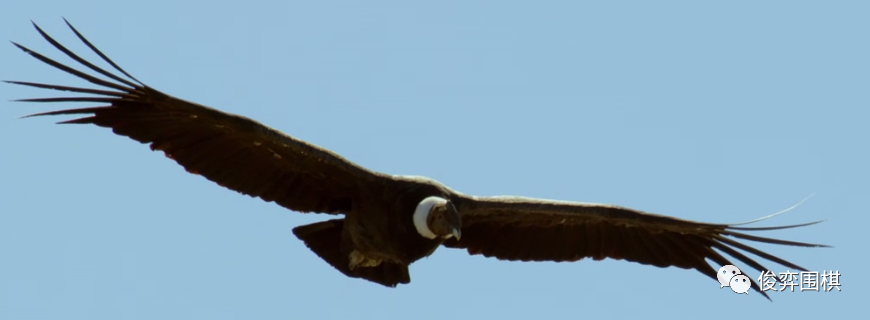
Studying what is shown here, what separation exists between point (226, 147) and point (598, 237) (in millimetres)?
4178

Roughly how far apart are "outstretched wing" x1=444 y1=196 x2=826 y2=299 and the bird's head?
0.94 meters

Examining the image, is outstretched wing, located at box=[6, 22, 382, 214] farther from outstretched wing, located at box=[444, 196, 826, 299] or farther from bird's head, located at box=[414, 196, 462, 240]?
outstretched wing, located at box=[444, 196, 826, 299]

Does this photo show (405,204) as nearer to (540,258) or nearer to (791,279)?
(540,258)

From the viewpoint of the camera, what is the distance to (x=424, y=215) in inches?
530

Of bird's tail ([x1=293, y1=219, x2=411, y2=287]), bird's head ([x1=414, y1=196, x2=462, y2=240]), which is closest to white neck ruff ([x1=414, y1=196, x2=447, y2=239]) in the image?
bird's head ([x1=414, y1=196, x2=462, y2=240])

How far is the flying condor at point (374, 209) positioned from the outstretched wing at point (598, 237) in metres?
0.01

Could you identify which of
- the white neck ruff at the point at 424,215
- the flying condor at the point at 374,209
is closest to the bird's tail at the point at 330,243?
the flying condor at the point at 374,209

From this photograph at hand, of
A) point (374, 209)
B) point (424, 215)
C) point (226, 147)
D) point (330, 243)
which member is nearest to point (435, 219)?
point (424, 215)

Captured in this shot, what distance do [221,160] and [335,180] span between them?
116 cm

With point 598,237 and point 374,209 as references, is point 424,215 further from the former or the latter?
point 598,237

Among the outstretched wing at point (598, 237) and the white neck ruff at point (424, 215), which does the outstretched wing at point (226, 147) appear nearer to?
the white neck ruff at point (424, 215)

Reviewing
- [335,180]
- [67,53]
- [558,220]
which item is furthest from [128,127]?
[558,220]

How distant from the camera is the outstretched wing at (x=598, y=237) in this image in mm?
14758

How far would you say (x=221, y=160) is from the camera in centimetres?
1334
